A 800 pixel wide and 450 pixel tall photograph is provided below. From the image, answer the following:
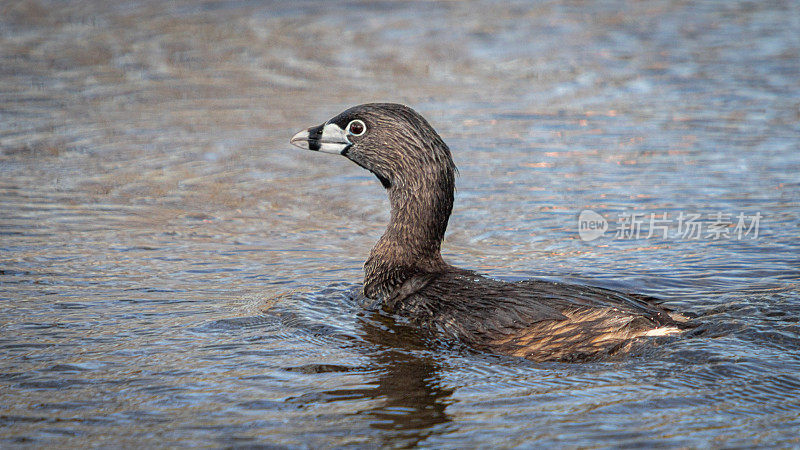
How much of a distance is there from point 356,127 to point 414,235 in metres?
0.92

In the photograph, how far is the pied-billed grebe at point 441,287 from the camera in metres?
6.17

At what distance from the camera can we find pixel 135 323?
22.5ft

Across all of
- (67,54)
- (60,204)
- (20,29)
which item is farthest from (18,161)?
(20,29)

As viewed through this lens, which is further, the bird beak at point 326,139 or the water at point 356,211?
the bird beak at point 326,139

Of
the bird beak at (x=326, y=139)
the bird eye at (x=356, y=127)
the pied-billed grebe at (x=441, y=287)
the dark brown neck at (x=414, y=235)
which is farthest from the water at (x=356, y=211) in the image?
the bird eye at (x=356, y=127)

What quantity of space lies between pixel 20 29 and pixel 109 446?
1174 centimetres

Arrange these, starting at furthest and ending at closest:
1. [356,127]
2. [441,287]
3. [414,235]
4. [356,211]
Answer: [356,211] < [356,127] < [414,235] < [441,287]

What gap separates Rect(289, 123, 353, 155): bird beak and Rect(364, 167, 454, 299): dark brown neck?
20.8 inches

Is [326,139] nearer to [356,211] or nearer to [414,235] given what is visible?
[414,235]

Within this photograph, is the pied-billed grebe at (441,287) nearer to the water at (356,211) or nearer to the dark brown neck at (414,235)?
the dark brown neck at (414,235)

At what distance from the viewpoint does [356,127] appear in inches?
301

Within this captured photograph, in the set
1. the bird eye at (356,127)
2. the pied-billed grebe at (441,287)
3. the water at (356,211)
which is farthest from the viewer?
the bird eye at (356,127)

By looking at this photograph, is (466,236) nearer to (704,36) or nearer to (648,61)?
(648,61)

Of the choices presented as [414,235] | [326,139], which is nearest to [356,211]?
[326,139]
